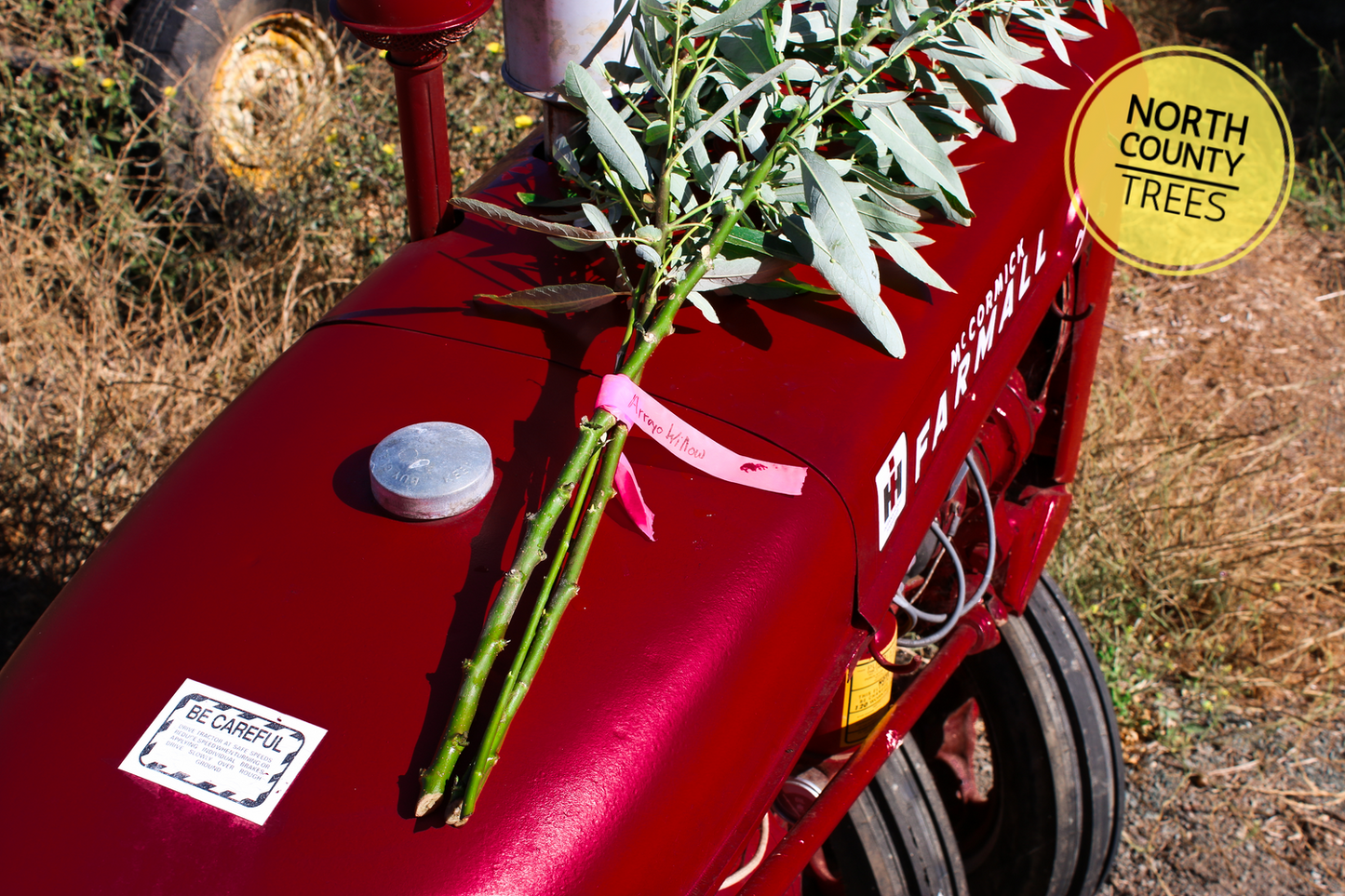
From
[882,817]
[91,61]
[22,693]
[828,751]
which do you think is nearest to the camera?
[22,693]

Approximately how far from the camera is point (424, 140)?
1302 millimetres

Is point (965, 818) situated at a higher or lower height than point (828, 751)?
lower

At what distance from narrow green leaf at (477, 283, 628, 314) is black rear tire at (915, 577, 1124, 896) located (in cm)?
131

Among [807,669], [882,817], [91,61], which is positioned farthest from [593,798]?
[91,61]

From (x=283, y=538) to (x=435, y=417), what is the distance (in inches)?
7.5

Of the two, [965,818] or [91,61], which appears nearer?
[965,818]

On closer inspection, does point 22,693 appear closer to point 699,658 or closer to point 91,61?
point 699,658

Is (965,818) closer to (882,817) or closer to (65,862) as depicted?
(882,817)

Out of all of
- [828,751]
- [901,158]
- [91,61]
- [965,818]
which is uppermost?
[901,158]

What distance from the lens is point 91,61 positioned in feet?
10.7

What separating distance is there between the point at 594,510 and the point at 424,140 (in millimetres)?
610

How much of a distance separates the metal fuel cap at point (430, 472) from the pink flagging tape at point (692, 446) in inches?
5.0

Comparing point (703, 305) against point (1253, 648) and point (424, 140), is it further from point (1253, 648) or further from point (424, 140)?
point (1253, 648)

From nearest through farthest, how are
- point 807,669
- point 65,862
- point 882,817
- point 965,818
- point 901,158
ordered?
point 65,862 < point 807,669 < point 901,158 < point 882,817 < point 965,818
